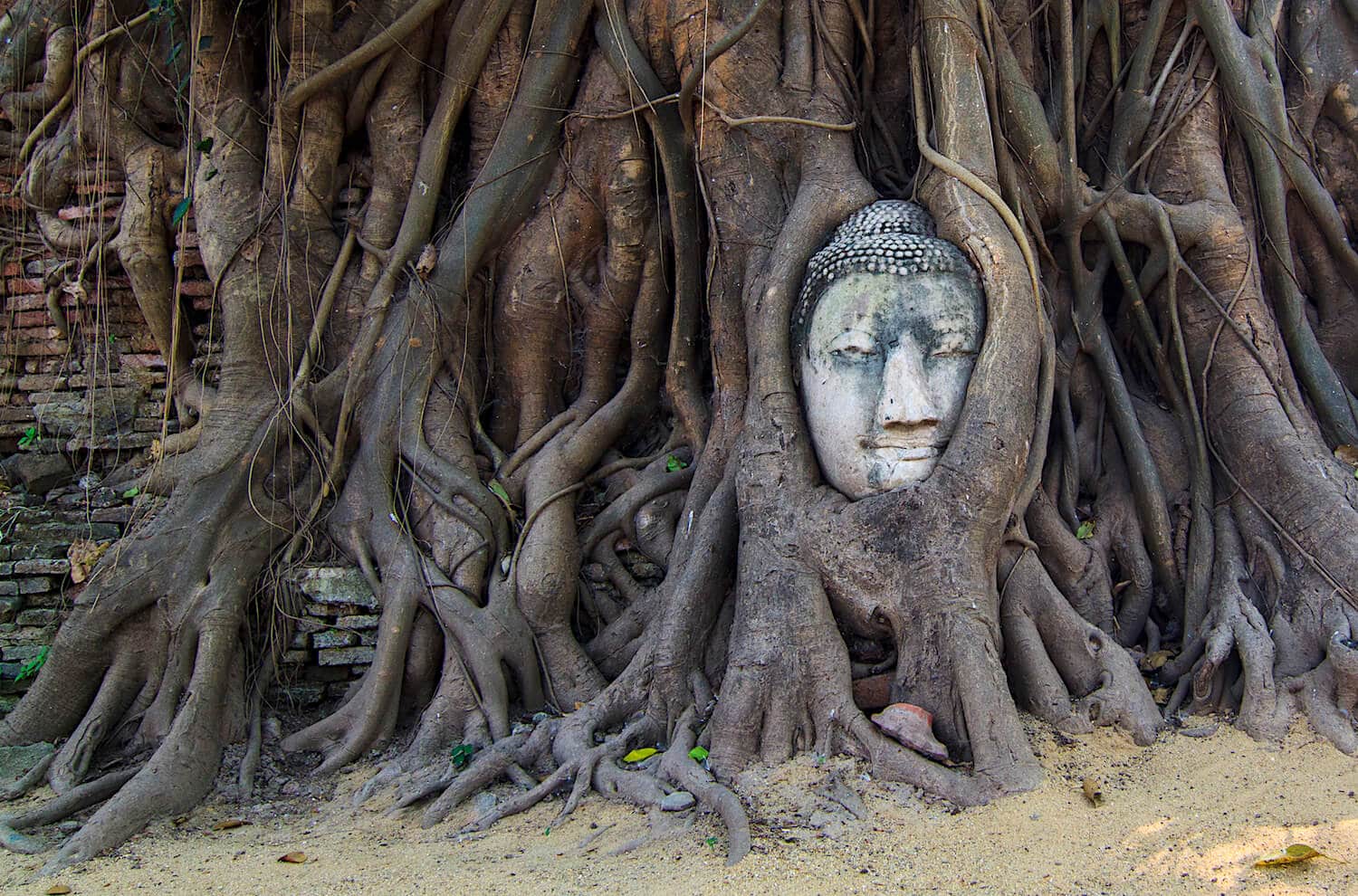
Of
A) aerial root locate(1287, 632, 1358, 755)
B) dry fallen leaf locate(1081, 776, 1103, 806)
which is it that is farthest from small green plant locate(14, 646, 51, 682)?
aerial root locate(1287, 632, 1358, 755)

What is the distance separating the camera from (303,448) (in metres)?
4.22

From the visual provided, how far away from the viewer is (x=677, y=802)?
282 cm

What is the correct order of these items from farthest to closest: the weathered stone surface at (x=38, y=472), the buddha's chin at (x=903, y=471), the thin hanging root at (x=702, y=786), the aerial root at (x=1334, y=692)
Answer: the weathered stone surface at (x=38, y=472)
the buddha's chin at (x=903, y=471)
the aerial root at (x=1334, y=692)
the thin hanging root at (x=702, y=786)

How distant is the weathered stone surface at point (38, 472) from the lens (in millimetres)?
4527

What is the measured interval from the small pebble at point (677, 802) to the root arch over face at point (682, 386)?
0.05 meters

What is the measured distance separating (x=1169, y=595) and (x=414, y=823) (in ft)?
8.79

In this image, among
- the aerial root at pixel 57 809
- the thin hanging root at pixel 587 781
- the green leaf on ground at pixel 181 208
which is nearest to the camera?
the thin hanging root at pixel 587 781

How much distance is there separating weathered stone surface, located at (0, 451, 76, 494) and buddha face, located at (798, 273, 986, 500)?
3.47 metres

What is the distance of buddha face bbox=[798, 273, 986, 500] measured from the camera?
126 inches

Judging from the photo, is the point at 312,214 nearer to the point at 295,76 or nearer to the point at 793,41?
the point at 295,76

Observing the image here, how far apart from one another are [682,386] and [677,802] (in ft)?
6.11

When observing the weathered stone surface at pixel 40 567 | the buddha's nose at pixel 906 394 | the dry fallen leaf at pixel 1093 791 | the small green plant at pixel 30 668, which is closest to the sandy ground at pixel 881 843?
the dry fallen leaf at pixel 1093 791

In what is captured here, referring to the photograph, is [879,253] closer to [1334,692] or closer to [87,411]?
[1334,692]

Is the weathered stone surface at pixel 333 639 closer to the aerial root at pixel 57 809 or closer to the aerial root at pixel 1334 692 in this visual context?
the aerial root at pixel 57 809
